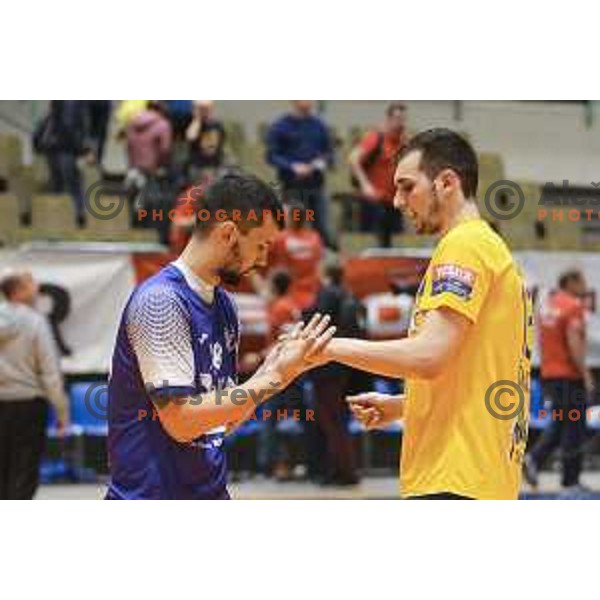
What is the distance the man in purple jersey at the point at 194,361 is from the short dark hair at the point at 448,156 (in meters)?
0.47

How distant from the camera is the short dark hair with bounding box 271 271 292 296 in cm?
843

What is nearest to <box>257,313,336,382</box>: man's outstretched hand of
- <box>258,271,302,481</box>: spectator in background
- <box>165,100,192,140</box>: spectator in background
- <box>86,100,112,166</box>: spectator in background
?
<box>258,271,302,481</box>: spectator in background

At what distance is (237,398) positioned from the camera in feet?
12.0

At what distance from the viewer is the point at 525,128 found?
10.4m

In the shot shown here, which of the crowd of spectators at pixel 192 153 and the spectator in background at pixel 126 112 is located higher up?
the spectator in background at pixel 126 112

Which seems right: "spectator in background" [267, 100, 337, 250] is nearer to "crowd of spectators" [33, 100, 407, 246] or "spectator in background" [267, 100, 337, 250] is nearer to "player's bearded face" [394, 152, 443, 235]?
"crowd of spectators" [33, 100, 407, 246]

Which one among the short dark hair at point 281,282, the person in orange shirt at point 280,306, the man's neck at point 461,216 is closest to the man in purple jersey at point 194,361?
the man's neck at point 461,216

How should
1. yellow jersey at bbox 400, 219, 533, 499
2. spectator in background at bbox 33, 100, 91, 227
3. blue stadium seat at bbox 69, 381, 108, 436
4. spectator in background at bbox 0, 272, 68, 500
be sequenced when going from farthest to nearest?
spectator in background at bbox 33, 100, 91, 227 → blue stadium seat at bbox 69, 381, 108, 436 → spectator in background at bbox 0, 272, 68, 500 → yellow jersey at bbox 400, 219, 533, 499

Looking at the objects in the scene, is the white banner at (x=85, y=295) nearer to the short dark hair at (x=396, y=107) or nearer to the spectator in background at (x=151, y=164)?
the spectator in background at (x=151, y=164)

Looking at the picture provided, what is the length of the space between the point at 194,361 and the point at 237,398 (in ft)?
0.66

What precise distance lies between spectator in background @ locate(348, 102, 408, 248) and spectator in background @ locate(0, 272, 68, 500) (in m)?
2.54

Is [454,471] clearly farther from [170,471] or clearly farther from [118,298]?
[118,298]

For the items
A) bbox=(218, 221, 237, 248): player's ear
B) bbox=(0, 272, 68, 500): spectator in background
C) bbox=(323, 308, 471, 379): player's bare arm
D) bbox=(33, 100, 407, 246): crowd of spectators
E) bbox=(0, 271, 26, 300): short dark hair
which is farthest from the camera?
bbox=(33, 100, 407, 246): crowd of spectators

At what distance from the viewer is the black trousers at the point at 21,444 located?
7.36 metres
